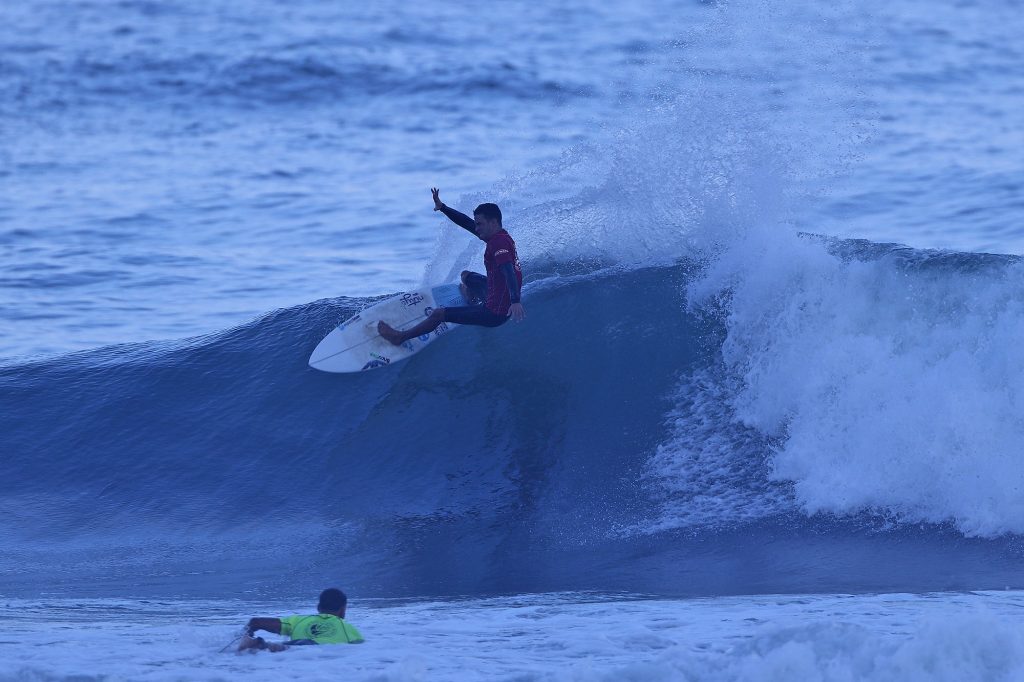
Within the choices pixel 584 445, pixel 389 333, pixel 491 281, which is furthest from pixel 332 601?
pixel 389 333

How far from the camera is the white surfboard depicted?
11.4m

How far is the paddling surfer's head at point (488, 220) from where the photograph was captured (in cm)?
1017

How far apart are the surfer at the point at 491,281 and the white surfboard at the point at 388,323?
1.43 feet

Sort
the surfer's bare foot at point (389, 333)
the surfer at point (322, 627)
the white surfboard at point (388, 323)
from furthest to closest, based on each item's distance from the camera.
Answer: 1. the white surfboard at point (388, 323)
2. the surfer's bare foot at point (389, 333)
3. the surfer at point (322, 627)

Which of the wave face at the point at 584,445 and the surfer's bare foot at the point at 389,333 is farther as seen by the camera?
the surfer's bare foot at the point at 389,333

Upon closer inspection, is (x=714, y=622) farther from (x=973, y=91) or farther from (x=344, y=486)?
(x=973, y=91)

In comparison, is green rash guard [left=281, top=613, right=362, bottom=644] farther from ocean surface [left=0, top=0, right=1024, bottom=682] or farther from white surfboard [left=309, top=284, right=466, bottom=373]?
white surfboard [left=309, top=284, right=466, bottom=373]

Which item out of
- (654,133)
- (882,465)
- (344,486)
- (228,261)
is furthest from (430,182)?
(882,465)

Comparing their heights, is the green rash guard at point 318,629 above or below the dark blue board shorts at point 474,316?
below

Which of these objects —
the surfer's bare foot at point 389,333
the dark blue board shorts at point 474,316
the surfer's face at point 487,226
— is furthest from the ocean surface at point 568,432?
the surfer's face at point 487,226

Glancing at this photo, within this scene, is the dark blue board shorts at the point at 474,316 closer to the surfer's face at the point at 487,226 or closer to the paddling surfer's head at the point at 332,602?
the surfer's face at the point at 487,226

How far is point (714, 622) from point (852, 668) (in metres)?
1.18

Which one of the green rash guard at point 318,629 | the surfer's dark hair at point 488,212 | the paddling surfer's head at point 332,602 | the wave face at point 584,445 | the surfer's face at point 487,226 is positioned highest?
the surfer's dark hair at point 488,212

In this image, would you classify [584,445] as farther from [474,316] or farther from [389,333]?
[389,333]
